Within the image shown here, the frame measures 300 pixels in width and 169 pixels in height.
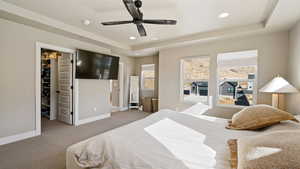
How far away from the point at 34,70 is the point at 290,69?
18.4ft

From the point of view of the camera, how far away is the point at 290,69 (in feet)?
9.13

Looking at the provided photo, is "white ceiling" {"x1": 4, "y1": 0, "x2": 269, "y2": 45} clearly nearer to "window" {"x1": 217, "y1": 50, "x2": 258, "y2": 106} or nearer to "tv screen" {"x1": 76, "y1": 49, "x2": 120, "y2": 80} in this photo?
"tv screen" {"x1": 76, "y1": 49, "x2": 120, "y2": 80}

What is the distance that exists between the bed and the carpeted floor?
1337 millimetres

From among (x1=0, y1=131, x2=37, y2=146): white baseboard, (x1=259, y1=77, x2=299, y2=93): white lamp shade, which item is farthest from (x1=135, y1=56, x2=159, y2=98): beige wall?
(x1=0, y1=131, x2=37, y2=146): white baseboard

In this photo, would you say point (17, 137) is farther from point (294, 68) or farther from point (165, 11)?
point (294, 68)

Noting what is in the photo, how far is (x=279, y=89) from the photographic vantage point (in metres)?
2.38

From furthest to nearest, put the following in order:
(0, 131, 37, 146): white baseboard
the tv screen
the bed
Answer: the tv screen
(0, 131, 37, 146): white baseboard
the bed

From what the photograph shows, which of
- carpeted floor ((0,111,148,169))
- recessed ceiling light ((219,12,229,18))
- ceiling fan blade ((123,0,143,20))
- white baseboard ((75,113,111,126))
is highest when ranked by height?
recessed ceiling light ((219,12,229,18))

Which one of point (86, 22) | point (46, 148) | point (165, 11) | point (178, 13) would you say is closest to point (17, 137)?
point (46, 148)

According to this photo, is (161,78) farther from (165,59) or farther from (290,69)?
(290,69)

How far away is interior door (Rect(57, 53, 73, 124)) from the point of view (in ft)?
12.3

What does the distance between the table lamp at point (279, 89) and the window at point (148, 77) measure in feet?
13.3

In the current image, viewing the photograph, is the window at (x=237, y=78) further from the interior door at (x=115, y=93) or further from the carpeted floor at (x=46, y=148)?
the interior door at (x=115, y=93)

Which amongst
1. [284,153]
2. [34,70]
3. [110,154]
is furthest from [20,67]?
[284,153]
